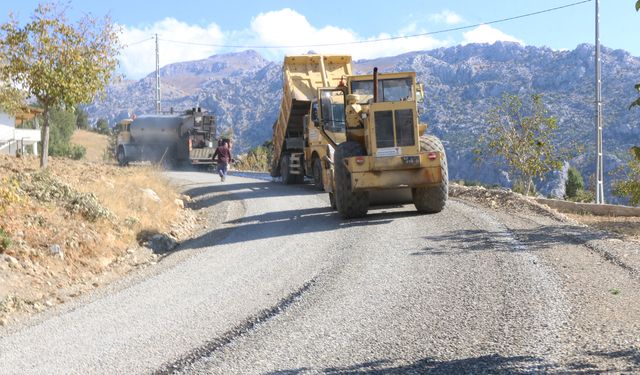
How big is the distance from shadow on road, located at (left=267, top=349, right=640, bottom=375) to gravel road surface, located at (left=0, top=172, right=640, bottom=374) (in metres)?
0.02

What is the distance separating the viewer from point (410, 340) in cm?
556

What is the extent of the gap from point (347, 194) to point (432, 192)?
5.94 ft

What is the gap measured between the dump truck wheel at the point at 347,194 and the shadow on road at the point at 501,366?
27.7 ft

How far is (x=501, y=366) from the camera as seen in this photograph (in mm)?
4797

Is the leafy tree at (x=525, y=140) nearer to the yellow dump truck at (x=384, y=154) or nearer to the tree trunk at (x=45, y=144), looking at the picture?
the yellow dump truck at (x=384, y=154)

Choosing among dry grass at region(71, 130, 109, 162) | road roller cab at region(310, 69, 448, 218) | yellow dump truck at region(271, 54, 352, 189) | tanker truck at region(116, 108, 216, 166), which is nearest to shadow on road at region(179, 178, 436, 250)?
road roller cab at region(310, 69, 448, 218)

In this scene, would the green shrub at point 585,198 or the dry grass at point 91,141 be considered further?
the dry grass at point 91,141

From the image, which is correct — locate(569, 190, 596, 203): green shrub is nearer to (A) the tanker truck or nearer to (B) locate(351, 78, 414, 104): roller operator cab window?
(B) locate(351, 78, 414, 104): roller operator cab window

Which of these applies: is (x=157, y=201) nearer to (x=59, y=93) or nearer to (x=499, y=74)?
(x=59, y=93)

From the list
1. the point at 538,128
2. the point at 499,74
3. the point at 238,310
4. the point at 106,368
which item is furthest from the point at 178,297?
the point at 499,74

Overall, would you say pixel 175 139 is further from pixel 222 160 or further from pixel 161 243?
pixel 161 243

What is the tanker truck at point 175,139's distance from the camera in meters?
34.4

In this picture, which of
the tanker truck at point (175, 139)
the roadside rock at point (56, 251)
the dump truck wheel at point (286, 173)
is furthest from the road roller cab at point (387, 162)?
the tanker truck at point (175, 139)

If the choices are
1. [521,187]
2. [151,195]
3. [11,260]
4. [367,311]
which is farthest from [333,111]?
[367,311]
